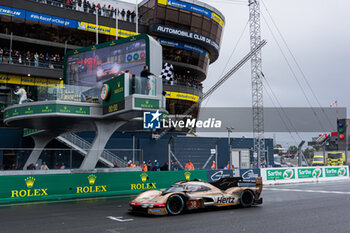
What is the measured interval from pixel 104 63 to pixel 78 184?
937cm

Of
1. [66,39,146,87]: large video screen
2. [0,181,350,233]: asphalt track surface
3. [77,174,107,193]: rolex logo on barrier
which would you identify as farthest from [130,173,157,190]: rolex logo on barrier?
[66,39,146,87]: large video screen

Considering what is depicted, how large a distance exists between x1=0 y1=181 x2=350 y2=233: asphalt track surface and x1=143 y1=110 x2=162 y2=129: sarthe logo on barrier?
204 inches

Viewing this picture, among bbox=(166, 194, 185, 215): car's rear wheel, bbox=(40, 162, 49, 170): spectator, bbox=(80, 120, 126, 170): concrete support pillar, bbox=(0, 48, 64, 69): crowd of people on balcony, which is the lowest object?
bbox=(166, 194, 185, 215): car's rear wheel

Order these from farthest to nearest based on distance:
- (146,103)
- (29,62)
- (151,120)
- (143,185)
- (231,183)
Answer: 1. (29,62)
2. (143,185)
3. (151,120)
4. (146,103)
5. (231,183)

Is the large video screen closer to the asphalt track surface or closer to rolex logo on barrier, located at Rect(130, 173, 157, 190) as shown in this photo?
rolex logo on barrier, located at Rect(130, 173, 157, 190)

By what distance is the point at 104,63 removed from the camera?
24375 millimetres

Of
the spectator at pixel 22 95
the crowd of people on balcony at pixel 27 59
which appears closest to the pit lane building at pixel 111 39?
the crowd of people on balcony at pixel 27 59

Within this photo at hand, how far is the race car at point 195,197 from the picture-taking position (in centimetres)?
1149

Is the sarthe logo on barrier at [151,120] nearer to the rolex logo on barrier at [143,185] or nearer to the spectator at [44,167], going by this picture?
the rolex logo on barrier at [143,185]

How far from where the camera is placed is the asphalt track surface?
9.31m

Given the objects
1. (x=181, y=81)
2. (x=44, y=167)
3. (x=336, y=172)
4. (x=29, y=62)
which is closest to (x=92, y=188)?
(x=44, y=167)

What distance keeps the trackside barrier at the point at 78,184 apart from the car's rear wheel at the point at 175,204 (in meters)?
8.29

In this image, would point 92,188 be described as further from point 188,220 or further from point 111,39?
point 111,39

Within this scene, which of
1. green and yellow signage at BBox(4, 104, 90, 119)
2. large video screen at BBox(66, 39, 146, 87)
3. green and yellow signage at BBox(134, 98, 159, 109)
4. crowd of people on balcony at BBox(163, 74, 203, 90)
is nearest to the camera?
green and yellow signage at BBox(134, 98, 159, 109)
